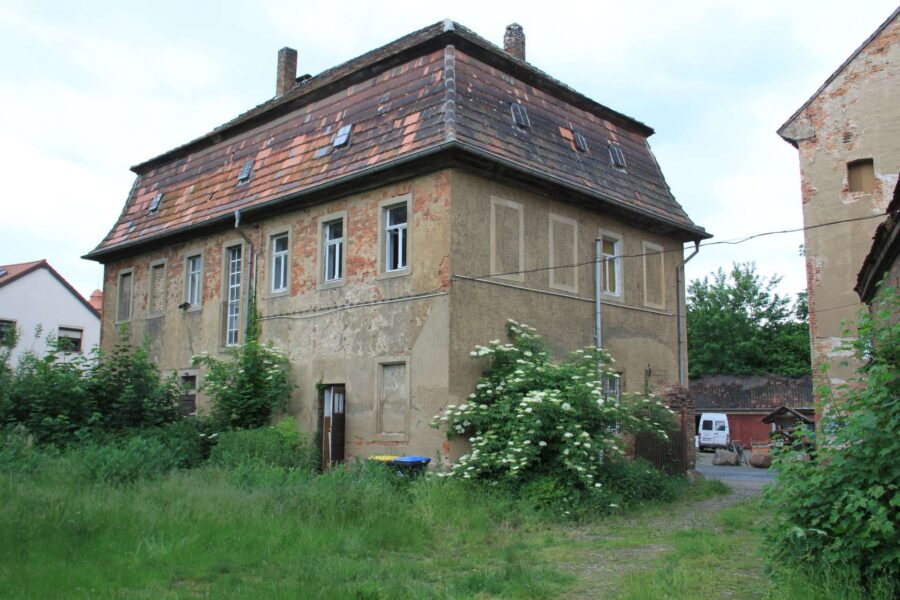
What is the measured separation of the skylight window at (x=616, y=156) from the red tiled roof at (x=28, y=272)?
3303cm

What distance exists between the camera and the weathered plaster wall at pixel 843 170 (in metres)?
19.4

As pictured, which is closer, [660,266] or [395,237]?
[395,237]

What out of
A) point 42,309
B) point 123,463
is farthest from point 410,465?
point 42,309

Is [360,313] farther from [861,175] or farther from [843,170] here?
[861,175]

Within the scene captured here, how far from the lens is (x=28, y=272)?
1647 inches

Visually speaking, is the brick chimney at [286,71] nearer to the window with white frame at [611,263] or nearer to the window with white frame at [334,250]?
the window with white frame at [334,250]

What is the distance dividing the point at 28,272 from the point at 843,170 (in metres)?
37.8

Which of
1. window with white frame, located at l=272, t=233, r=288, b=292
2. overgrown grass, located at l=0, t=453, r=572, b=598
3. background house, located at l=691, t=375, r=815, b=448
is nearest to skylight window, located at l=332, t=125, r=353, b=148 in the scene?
window with white frame, located at l=272, t=233, r=288, b=292

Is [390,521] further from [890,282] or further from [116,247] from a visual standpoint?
[116,247]

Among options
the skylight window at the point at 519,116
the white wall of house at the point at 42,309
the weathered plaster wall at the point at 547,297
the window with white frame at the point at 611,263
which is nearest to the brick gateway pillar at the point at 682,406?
the weathered plaster wall at the point at 547,297

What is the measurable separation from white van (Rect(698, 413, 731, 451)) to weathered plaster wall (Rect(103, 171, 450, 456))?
29.5 meters

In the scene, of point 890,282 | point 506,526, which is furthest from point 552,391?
point 890,282

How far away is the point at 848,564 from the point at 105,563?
6.61m

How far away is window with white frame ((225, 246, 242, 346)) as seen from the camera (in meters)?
20.2
